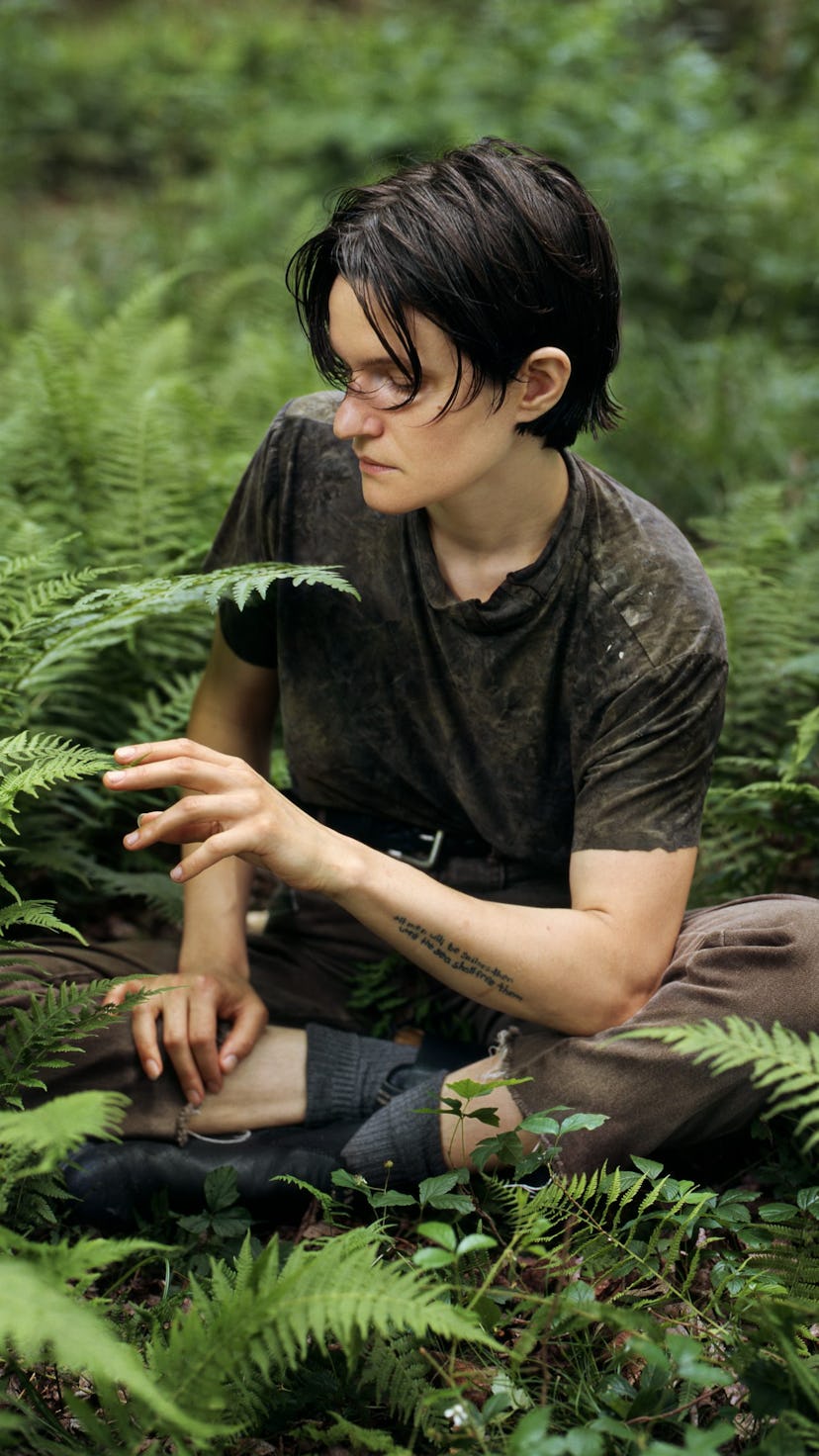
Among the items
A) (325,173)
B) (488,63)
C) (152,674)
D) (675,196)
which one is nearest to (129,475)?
→ (152,674)

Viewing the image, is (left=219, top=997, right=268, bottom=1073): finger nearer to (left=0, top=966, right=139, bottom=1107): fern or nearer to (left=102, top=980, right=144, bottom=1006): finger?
(left=102, top=980, right=144, bottom=1006): finger

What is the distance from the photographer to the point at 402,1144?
270cm

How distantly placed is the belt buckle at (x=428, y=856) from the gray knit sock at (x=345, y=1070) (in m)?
0.43

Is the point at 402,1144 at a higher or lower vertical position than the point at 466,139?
lower

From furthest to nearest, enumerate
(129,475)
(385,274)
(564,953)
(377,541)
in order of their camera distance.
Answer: (129,475) → (377,541) → (564,953) → (385,274)

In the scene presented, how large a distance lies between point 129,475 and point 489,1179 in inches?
103

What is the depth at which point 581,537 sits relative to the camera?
9.02ft

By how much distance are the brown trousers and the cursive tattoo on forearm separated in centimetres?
20

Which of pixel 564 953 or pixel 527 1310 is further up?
pixel 564 953

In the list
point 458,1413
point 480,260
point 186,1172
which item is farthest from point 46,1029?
point 480,260

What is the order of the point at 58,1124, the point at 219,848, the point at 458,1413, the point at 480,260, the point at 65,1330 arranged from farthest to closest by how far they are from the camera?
the point at 480,260 < the point at 219,848 < the point at 458,1413 < the point at 58,1124 < the point at 65,1330

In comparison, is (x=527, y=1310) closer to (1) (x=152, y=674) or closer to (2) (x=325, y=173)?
(1) (x=152, y=674)

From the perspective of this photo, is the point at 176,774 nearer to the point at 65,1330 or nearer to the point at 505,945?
the point at 505,945

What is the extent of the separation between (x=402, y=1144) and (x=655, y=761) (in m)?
0.96
